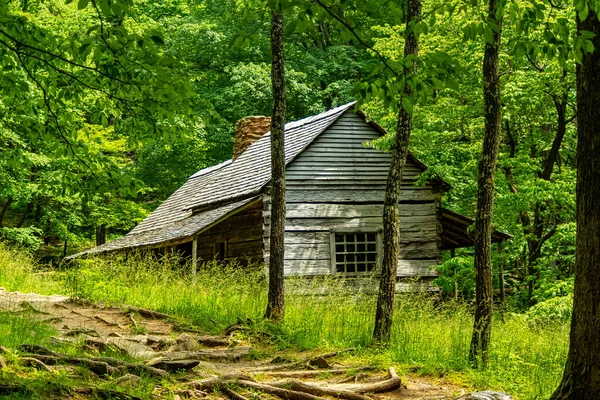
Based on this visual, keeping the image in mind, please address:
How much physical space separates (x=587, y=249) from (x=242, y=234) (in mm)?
13886

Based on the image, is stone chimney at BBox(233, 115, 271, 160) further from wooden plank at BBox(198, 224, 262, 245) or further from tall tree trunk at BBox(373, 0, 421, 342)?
tall tree trunk at BBox(373, 0, 421, 342)

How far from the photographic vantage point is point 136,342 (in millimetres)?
9148

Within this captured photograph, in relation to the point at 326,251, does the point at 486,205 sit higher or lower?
higher

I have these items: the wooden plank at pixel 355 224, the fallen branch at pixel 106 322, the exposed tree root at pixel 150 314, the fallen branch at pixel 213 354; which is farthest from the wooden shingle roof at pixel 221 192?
the fallen branch at pixel 213 354

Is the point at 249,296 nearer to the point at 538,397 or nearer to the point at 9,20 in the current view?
the point at 538,397

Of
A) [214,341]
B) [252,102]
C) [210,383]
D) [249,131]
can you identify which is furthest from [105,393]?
[252,102]

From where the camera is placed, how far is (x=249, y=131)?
23.9m

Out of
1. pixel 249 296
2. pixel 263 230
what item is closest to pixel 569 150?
pixel 263 230

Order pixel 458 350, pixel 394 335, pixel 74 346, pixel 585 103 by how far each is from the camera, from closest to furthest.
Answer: pixel 585 103
pixel 74 346
pixel 458 350
pixel 394 335

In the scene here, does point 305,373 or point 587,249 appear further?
point 305,373

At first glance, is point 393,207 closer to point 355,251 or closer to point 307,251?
point 307,251

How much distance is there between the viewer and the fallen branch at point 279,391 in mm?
6461

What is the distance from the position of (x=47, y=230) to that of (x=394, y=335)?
26.5 metres

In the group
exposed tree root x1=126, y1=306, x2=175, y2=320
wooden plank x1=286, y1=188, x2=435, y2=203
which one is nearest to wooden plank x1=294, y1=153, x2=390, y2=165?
wooden plank x1=286, y1=188, x2=435, y2=203
